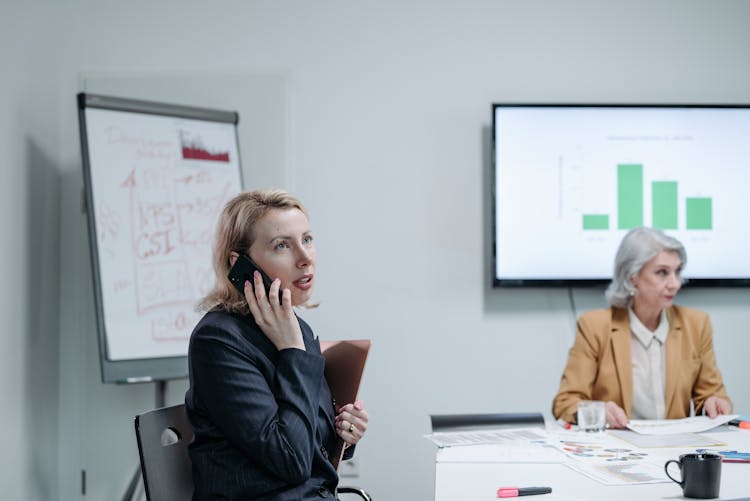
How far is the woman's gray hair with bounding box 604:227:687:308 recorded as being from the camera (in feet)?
9.42

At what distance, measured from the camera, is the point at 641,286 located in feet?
9.41

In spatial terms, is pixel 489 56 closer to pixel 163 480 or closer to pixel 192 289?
pixel 192 289

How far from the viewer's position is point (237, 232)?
177cm

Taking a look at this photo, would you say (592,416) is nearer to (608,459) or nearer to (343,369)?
(608,459)

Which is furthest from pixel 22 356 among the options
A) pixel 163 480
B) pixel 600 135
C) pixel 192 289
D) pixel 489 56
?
pixel 600 135

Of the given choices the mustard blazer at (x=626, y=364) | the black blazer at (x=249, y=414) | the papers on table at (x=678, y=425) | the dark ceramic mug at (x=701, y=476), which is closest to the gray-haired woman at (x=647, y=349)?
the mustard blazer at (x=626, y=364)

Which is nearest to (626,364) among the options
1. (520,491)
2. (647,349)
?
(647,349)

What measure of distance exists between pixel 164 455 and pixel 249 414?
0.83 feet

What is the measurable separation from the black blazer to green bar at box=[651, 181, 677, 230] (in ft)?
7.41

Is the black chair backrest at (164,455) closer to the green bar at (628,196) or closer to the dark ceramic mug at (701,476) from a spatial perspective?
the dark ceramic mug at (701,476)

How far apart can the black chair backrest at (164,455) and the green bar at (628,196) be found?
234 cm

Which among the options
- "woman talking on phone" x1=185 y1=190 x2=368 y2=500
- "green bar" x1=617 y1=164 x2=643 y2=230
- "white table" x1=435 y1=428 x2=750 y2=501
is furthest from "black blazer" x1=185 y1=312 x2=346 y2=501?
"green bar" x1=617 y1=164 x2=643 y2=230

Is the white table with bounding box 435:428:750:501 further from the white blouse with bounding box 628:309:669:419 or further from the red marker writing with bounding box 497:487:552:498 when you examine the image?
the white blouse with bounding box 628:309:669:419

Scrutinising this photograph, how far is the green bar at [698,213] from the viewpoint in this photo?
3.46 meters
